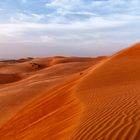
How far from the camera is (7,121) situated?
13.1 metres

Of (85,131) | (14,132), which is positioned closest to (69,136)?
(85,131)

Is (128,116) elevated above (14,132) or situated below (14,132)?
above

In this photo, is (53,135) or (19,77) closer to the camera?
(53,135)

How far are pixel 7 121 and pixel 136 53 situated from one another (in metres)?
12.2

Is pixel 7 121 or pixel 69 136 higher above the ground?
pixel 69 136

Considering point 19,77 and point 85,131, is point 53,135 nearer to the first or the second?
point 85,131

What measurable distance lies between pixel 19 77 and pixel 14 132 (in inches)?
1075

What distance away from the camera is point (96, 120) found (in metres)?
6.86

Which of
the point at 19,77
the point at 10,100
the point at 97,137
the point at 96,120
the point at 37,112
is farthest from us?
the point at 19,77

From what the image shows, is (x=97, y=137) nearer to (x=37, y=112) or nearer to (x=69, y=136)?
(x=69, y=136)

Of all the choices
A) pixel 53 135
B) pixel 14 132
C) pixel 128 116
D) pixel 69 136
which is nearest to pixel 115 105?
pixel 128 116

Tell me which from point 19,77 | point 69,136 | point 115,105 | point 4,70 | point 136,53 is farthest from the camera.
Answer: point 4,70

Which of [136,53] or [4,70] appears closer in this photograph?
[136,53]

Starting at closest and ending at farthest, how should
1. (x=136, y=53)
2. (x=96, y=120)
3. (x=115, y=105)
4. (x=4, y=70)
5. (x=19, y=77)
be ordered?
1. (x=96, y=120)
2. (x=115, y=105)
3. (x=136, y=53)
4. (x=19, y=77)
5. (x=4, y=70)
